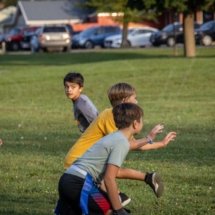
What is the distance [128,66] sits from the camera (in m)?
36.7

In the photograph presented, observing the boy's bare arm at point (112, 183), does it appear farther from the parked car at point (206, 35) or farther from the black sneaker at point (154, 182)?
the parked car at point (206, 35)

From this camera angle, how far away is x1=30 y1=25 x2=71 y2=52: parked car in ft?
203

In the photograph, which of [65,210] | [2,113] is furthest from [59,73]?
[65,210]

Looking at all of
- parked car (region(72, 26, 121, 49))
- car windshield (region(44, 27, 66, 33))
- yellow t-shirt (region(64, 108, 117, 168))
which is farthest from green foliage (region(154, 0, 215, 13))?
yellow t-shirt (region(64, 108, 117, 168))

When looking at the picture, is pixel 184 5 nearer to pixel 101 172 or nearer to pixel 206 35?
pixel 206 35

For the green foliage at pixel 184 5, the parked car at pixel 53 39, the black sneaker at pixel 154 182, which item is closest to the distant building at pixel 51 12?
the parked car at pixel 53 39

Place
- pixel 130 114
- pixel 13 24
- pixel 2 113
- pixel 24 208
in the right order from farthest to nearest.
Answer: pixel 13 24, pixel 2 113, pixel 24 208, pixel 130 114

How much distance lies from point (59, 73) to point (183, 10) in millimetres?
8839

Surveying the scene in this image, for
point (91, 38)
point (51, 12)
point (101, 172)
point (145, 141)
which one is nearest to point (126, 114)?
point (101, 172)

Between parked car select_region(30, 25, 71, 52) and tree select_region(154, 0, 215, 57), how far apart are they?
1872 cm

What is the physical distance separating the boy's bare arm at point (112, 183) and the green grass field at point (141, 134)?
279 cm

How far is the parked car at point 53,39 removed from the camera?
62.0 m

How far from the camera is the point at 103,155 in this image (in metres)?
7.48

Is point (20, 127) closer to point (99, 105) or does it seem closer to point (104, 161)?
point (99, 105)
